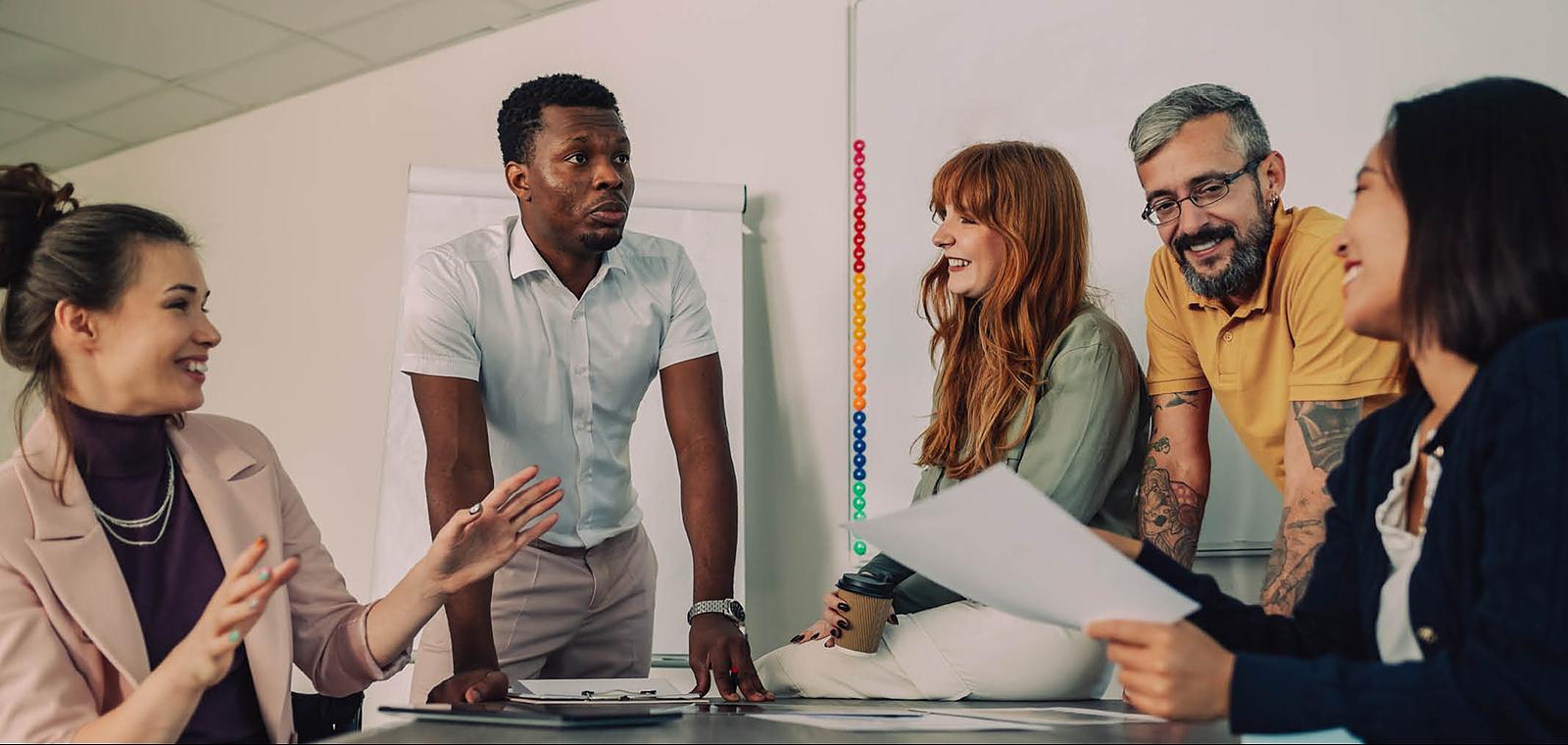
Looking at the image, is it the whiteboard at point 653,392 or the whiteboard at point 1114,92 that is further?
the whiteboard at point 653,392

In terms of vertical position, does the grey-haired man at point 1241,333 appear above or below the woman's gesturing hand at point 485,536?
above

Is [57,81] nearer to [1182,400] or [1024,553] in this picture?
[1182,400]

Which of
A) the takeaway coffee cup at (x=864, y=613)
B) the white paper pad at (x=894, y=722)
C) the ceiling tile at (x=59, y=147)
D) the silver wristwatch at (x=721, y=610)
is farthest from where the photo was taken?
the ceiling tile at (x=59, y=147)

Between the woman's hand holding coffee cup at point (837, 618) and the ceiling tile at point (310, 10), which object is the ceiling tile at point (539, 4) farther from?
the woman's hand holding coffee cup at point (837, 618)

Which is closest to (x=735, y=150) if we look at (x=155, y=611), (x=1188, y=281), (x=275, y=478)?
(x=1188, y=281)

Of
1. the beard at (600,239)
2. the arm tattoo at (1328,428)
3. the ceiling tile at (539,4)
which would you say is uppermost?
the ceiling tile at (539,4)

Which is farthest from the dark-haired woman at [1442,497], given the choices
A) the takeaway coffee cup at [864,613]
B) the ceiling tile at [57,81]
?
the ceiling tile at [57,81]

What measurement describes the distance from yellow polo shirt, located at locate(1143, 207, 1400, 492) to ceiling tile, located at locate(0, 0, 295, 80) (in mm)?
2949

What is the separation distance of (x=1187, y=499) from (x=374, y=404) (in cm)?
274

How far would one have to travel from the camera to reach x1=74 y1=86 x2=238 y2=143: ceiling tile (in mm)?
4461

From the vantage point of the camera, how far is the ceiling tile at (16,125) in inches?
183

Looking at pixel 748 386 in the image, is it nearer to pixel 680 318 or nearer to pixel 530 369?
pixel 680 318

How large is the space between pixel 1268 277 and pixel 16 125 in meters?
4.59

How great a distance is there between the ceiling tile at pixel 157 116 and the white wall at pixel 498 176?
63 mm
